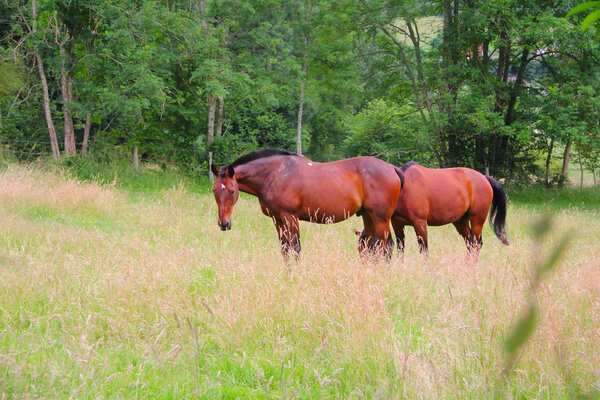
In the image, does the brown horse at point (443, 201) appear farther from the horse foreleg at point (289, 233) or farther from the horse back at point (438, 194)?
the horse foreleg at point (289, 233)

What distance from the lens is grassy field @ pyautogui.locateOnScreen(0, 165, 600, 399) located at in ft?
8.77

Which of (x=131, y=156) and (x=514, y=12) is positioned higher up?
(x=514, y=12)

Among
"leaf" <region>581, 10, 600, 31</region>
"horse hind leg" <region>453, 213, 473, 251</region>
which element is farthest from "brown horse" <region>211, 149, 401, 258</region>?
"leaf" <region>581, 10, 600, 31</region>

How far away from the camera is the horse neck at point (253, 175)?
5.89 metres

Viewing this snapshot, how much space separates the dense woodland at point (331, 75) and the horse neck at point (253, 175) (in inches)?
383

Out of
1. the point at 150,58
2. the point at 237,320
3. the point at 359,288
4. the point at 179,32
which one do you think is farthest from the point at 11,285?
the point at 179,32

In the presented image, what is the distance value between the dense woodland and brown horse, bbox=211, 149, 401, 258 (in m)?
9.76

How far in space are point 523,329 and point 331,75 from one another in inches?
775

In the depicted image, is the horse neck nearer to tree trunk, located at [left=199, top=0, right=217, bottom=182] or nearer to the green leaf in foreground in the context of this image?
the green leaf in foreground

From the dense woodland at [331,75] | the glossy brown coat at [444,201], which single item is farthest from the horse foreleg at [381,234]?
the dense woodland at [331,75]

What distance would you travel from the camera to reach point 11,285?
14.0ft

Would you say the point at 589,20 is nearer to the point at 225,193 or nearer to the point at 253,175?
the point at 225,193

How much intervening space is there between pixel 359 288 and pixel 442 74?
1453cm

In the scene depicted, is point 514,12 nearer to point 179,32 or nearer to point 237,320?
point 179,32
